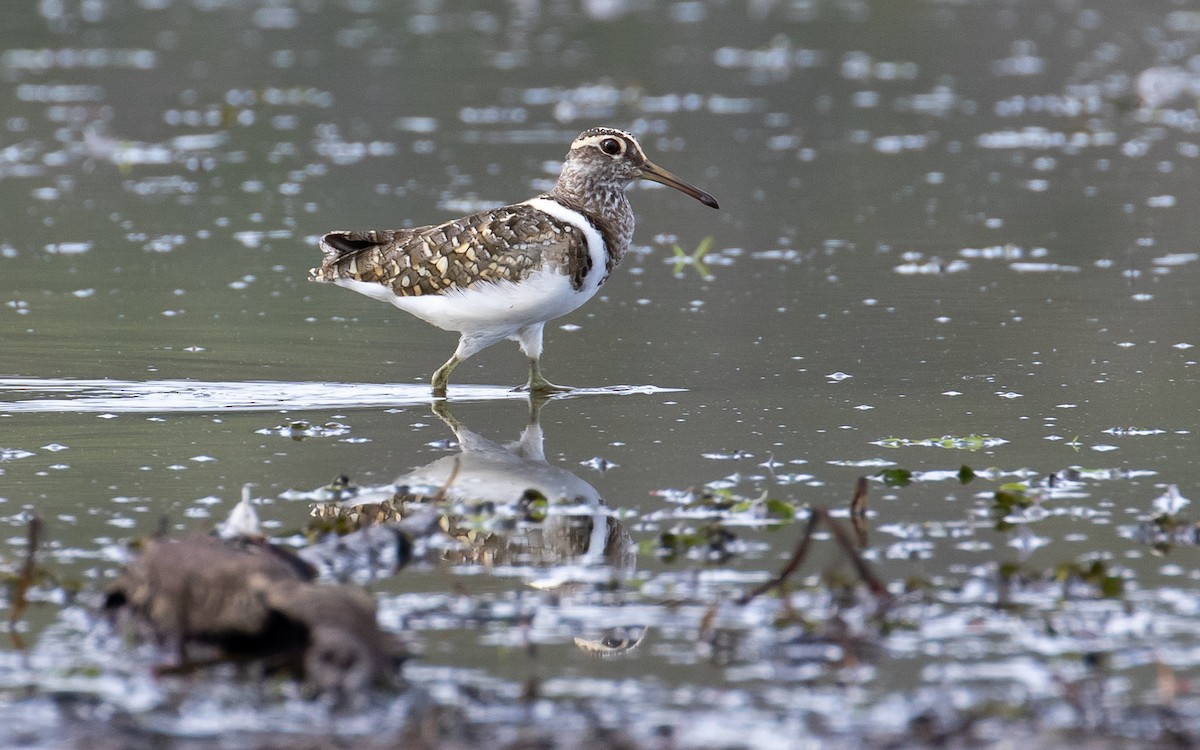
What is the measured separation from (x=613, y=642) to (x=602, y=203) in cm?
453

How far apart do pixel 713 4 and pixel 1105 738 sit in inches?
1112

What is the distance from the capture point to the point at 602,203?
32.8 ft

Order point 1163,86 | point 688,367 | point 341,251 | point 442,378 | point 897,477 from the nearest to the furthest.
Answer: point 897,477, point 442,378, point 341,251, point 688,367, point 1163,86

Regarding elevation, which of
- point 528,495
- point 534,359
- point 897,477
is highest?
point 534,359

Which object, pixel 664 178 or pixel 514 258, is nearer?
pixel 514 258

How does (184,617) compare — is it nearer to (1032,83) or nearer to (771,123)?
(771,123)

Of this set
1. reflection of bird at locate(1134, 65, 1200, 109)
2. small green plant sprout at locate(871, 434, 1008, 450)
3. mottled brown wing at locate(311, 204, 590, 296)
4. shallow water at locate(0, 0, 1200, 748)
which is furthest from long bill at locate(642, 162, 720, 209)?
reflection of bird at locate(1134, 65, 1200, 109)

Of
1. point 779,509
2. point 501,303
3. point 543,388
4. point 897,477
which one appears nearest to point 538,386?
point 543,388

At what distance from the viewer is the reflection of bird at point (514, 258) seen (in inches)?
367

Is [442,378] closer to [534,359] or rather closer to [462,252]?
[534,359]

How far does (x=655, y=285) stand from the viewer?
13141 mm

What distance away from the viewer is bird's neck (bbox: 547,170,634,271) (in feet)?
32.3

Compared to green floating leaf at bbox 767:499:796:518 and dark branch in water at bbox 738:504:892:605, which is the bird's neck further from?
dark branch in water at bbox 738:504:892:605

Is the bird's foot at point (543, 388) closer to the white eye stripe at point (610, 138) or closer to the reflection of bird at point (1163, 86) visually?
the white eye stripe at point (610, 138)
